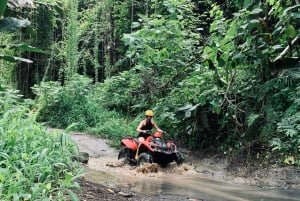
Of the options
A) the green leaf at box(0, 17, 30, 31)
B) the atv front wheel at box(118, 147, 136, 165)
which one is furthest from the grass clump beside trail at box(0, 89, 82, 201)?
the atv front wheel at box(118, 147, 136, 165)

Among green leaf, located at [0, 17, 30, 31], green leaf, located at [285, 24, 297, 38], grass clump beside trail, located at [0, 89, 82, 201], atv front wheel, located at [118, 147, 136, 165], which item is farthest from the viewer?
atv front wheel, located at [118, 147, 136, 165]

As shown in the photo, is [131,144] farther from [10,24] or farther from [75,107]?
[10,24]

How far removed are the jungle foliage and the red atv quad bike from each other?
85 cm

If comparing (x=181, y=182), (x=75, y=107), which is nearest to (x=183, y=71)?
(x=181, y=182)

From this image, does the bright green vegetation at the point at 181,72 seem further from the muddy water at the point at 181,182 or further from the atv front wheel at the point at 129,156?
the atv front wheel at the point at 129,156

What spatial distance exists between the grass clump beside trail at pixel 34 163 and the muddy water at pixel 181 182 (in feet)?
4.58

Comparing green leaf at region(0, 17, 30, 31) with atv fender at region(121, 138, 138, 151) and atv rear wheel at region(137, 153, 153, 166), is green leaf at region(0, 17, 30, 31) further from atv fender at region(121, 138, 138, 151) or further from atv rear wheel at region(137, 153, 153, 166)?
atv fender at region(121, 138, 138, 151)

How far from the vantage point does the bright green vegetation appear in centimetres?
429

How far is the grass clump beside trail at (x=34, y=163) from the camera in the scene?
12.2 ft

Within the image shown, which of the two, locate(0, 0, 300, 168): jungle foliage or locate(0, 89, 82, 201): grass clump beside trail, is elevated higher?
locate(0, 0, 300, 168): jungle foliage

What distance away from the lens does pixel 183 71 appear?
10.9m

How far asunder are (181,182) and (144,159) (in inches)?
56.0

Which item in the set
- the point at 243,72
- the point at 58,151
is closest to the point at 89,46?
the point at 243,72

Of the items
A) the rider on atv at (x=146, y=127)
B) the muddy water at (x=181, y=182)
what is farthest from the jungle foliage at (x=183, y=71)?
the muddy water at (x=181, y=182)
